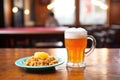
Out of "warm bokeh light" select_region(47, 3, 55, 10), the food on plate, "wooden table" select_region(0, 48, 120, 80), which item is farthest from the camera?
"warm bokeh light" select_region(47, 3, 55, 10)

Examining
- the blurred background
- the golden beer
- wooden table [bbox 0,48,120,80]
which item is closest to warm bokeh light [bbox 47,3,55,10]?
the blurred background

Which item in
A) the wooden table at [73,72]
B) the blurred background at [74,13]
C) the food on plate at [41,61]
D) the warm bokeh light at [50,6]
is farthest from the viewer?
the warm bokeh light at [50,6]

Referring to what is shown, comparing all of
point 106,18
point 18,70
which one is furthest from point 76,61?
point 106,18

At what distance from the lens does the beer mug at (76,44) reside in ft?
4.19

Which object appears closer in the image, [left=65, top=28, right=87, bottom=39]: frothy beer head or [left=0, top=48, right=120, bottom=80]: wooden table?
[left=0, top=48, right=120, bottom=80]: wooden table

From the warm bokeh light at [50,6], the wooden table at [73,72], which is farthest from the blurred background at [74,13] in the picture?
the wooden table at [73,72]

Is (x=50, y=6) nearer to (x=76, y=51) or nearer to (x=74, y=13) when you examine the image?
(x=74, y=13)

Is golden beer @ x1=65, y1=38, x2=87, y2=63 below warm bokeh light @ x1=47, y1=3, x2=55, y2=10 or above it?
below

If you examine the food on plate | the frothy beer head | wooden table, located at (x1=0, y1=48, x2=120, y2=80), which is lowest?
wooden table, located at (x1=0, y1=48, x2=120, y2=80)

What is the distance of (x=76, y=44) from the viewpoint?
1291 millimetres

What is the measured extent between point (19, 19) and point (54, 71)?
5.96 m

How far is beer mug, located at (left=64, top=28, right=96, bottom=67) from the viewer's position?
1278mm

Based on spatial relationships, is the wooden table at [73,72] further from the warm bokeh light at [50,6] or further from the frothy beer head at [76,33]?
the warm bokeh light at [50,6]

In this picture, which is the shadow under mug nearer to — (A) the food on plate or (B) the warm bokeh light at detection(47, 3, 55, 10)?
(A) the food on plate
